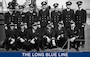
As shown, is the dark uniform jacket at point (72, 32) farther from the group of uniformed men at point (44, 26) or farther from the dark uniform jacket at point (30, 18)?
the dark uniform jacket at point (30, 18)

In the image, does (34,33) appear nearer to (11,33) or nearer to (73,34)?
(11,33)

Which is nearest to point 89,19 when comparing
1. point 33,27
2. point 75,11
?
point 75,11

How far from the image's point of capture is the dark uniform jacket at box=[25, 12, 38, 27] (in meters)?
8.13

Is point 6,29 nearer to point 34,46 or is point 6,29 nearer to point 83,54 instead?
Result: point 34,46

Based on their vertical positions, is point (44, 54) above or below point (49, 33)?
below

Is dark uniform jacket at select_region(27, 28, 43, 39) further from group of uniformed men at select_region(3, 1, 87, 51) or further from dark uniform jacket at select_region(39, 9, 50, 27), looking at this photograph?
dark uniform jacket at select_region(39, 9, 50, 27)

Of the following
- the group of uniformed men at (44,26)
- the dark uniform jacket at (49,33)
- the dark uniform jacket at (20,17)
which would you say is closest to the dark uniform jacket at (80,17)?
the group of uniformed men at (44,26)

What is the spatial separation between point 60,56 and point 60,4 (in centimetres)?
81

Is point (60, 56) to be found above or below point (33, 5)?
below

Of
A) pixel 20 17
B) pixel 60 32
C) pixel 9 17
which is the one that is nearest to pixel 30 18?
pixel 20 17

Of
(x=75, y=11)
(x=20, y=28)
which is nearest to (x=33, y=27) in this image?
(x=20, y=28)

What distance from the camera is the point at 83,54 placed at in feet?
26.5

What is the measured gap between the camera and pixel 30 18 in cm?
816

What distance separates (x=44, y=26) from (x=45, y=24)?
35 mm
